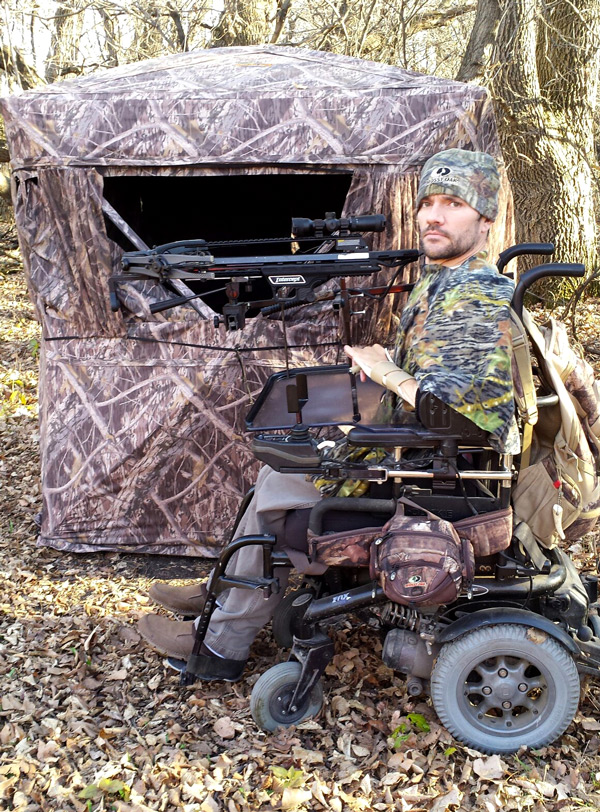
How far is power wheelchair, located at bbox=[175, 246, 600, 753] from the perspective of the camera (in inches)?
112

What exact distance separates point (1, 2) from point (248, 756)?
8.22 meters

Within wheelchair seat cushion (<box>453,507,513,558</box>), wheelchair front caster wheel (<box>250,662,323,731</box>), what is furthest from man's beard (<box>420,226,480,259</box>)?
wheelchair front caster wheel (<box>250,662,323,731</box>)

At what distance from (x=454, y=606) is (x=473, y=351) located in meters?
1.10

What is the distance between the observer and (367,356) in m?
2.87

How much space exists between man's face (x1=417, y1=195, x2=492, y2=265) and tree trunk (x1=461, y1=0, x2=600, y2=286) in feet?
16.8

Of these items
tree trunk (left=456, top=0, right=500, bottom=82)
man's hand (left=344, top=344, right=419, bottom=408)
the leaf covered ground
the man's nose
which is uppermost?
tree trunk (left=456, top=0, right=500, bottom=82)

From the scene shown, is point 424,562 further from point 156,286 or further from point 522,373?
point 156,286

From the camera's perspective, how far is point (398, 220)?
434cm

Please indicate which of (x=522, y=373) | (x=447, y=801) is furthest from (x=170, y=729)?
(x=522, y=373)

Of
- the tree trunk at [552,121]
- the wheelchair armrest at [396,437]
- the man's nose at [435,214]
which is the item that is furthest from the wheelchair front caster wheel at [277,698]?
the tree trunk at [552,121]

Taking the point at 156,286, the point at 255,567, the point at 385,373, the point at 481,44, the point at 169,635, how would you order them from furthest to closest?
the point at 481,44
the point at 156,286
the point at 169,635
the point at 255,567
the point at 385,373

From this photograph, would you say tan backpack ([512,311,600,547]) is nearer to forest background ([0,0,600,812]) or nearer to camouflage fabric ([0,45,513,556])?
forest background ([0,0,600,812])

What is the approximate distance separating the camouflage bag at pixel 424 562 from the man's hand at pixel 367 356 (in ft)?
1.89

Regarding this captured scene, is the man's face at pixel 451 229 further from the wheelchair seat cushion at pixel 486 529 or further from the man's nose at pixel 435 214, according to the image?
the wheelchair seat cushion at pixel 486 529
